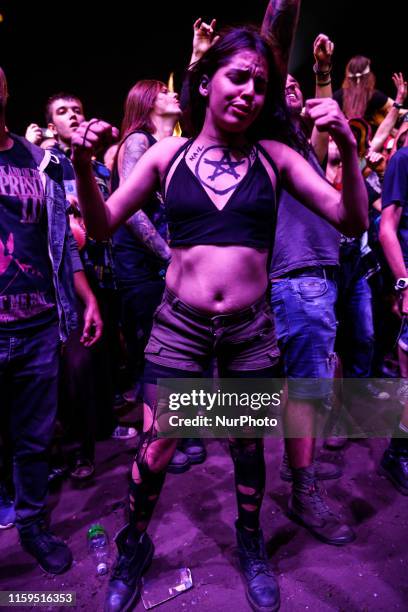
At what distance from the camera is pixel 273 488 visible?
8.05 feet

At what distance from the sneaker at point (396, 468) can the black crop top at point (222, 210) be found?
1.87m

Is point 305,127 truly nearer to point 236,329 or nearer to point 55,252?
point 236,329

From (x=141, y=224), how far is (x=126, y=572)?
1799 mm

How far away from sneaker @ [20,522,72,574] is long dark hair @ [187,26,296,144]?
204cm

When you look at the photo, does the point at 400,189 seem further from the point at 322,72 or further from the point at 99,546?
the point at 99,546

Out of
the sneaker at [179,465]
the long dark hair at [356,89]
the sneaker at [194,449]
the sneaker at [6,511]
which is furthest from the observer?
the long dark hair at [356,89]

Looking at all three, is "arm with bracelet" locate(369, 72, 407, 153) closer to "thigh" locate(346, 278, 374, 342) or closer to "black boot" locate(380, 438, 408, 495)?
"thigh" locate(346, 278, 374, 342)

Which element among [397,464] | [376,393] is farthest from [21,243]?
[376,393]

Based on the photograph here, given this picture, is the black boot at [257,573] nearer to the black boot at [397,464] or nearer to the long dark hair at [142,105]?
the black boot at [397,464]

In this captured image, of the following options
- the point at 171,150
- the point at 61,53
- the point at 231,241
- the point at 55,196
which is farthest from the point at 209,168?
the point at 61,53

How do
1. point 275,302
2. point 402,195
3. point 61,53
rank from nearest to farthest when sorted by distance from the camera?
point 275,302, point 402,195, point 61,53

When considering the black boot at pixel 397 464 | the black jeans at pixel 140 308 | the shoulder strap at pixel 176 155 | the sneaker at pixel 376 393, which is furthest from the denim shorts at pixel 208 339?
the sneaker at pixel 376 393

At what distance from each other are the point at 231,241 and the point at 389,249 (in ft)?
4.48

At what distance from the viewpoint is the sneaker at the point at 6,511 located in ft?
7.12
